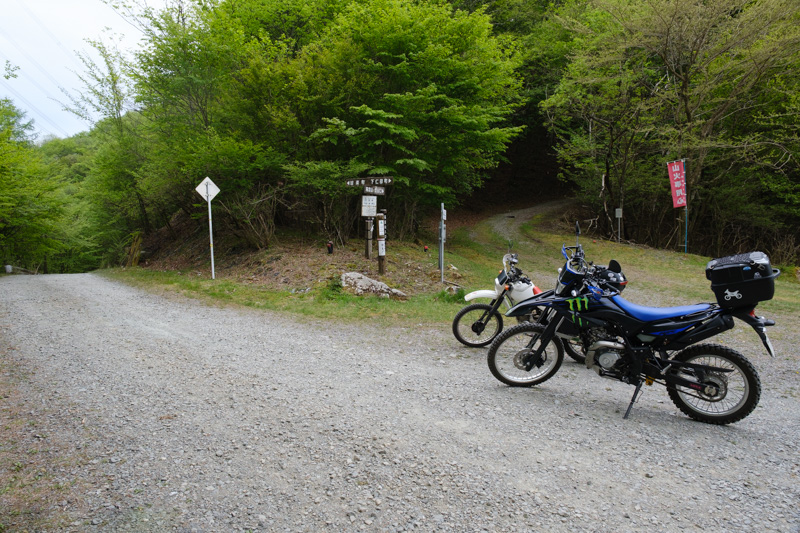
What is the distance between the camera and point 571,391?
4117 millimetres

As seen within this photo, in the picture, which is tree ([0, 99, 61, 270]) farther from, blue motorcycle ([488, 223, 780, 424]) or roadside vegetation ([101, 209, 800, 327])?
blue motorcycle ([488, 223, 780, 424])

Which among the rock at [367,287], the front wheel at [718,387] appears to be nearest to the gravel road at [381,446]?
the front wheel at [718,387]

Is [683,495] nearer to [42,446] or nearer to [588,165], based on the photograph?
[42,446]

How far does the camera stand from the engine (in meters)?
3.66

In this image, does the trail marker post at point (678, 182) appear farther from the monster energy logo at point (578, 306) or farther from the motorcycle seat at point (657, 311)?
the monster energy logo at point (578, 306)

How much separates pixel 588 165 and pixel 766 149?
623cm

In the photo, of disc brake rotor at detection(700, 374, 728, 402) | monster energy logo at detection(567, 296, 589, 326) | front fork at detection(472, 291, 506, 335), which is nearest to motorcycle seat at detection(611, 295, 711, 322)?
monster energy logo at detection(567, 296, 589, 326)

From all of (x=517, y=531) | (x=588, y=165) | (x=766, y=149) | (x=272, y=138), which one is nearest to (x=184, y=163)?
(x=272, y=138)

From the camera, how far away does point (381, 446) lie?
9.85ft

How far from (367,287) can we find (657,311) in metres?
5.84

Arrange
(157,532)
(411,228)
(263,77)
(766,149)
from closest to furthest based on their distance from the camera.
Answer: (157,532) → (263,77) → (411,228) → (766,149)

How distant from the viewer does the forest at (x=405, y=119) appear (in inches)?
477

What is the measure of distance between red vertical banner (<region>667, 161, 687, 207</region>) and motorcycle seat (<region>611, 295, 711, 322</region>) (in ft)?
47.1

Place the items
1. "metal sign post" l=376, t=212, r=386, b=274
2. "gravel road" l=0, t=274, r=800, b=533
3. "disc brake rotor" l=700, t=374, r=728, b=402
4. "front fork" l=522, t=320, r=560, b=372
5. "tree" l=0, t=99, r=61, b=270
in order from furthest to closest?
1. "tree" l=0, t=99, r=61, b=270
2. "metal sign post" l=376, t=212, r=386, b=274
3. "front fork" l=522, t=320, r=560, b=372
4. "disc brake rotor" l=700, t=374, r=728, b=402
5. "gravel road" l=0, t=274, r=800, b=533
